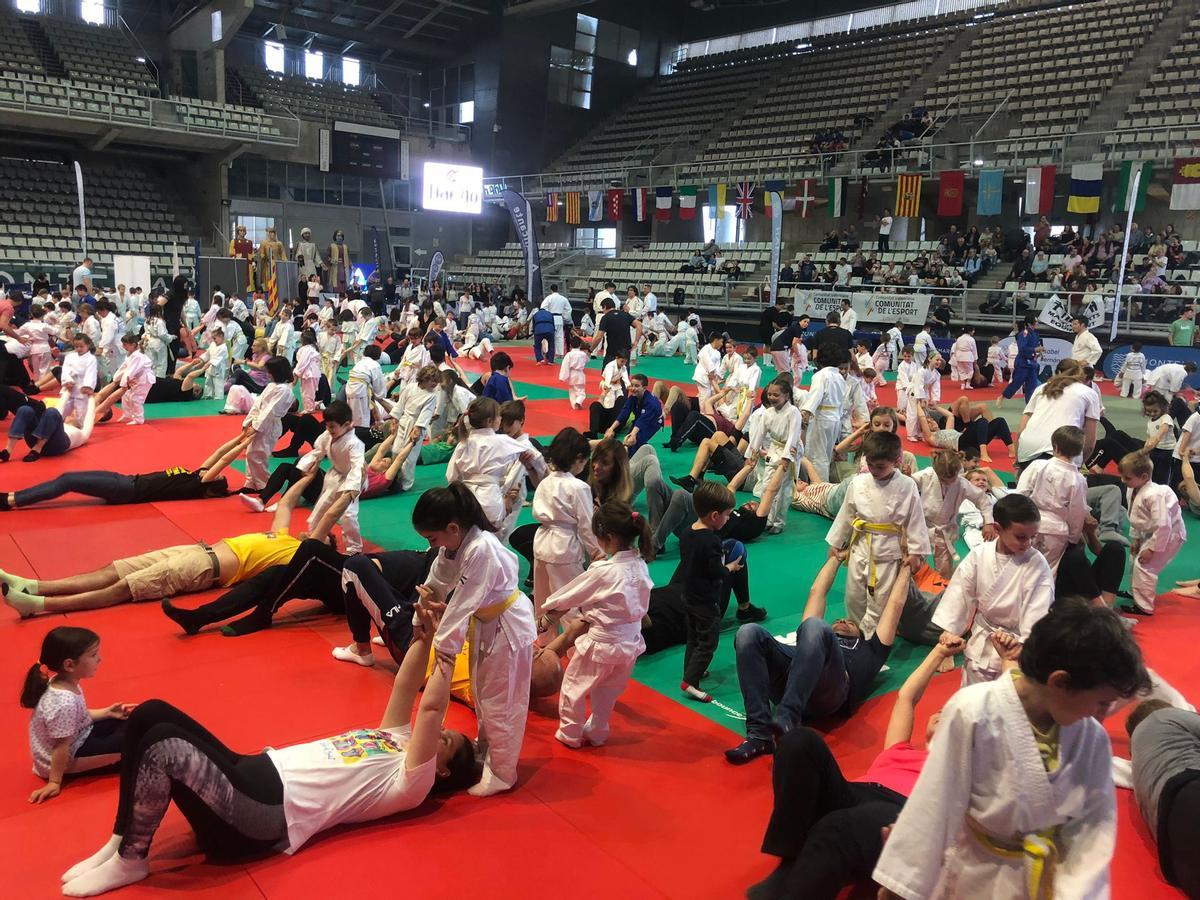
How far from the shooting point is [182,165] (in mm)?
30578

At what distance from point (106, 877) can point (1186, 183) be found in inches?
920

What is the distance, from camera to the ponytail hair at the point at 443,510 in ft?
11.5

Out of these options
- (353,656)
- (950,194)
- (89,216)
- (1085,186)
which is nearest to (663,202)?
(950,194)

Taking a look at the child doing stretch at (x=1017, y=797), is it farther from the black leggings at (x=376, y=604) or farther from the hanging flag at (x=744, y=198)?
the hanging flag at (x=744, y=198)

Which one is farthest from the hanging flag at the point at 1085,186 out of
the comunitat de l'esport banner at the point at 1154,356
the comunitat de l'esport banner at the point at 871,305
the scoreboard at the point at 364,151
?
the scoreboard at the point at 364,151

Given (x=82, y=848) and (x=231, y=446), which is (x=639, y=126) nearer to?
(x=231, y=446)

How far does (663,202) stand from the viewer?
28.9m

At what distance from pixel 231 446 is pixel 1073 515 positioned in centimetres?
730

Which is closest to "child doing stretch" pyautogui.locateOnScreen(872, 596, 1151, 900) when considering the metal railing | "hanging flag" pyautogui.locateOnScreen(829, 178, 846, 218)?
the metal railing

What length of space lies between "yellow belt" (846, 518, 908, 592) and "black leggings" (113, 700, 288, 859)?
10.8ft

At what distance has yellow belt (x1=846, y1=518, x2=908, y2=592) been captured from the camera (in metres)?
4.95

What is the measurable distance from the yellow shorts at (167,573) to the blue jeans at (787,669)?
380 centimetres

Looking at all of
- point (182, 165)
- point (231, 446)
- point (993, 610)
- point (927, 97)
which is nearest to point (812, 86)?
point (927, 97)

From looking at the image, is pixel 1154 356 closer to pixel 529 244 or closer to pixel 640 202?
pixel 529 244
